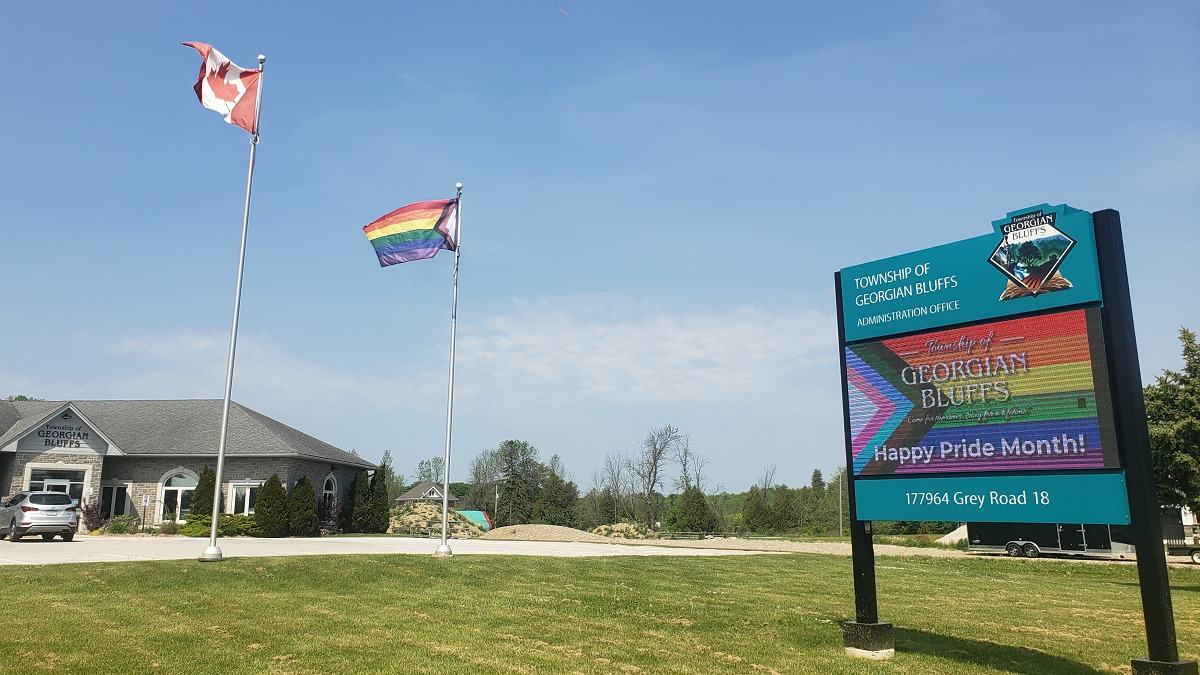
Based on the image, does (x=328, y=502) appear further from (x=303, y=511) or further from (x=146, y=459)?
(x=146, y=459)

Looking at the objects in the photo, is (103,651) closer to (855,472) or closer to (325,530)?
(855,472)

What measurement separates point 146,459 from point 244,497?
5.26m

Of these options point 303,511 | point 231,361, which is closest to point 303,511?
point 303,511

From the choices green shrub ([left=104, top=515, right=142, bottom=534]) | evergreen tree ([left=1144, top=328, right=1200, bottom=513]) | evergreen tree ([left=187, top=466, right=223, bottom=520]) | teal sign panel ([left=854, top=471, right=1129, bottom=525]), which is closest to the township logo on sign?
teal sign panel ([left=854, top=471, right=1129, bottom=525])

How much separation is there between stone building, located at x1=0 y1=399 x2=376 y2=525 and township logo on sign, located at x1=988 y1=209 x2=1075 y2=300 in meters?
31.7

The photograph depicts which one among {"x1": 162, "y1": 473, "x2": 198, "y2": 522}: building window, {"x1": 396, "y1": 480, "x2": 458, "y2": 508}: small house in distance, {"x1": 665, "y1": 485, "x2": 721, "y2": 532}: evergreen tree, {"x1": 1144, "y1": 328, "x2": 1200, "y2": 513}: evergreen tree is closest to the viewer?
{"x1": 1144, "y1": 328, "x2": 1200, "y2": 513}: evergreen tree

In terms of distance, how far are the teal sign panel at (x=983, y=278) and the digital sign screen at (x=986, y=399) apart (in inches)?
7.2

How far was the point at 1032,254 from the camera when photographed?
8.01m

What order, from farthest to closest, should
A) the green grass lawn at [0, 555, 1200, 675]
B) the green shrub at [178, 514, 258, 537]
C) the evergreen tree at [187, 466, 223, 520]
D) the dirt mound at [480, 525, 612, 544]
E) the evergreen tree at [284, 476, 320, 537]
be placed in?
the dirt mound at [480, 525, 612, 544]
the evergreen tree at [187, 466, 223, 520]
the evergreen tree at [284, 476, 320, 537]
the green shrub at [178, 514, 258, 537]
the green grass lawn at [0, 555, 1200, 675]

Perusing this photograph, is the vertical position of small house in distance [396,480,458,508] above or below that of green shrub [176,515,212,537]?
above

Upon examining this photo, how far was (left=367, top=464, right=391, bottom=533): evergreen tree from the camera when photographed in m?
39.4

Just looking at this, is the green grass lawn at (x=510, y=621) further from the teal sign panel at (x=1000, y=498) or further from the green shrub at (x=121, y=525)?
the green shrub at (x=121, y=525)

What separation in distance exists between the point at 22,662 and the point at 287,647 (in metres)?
2.26

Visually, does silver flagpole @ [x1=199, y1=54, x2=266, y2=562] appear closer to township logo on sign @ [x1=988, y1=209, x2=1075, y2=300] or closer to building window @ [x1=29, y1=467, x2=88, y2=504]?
township logo on sign @ [x1=988, y1=209, x2=1075, y2=300]
